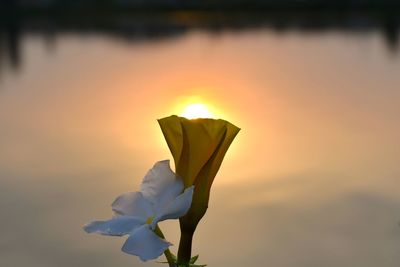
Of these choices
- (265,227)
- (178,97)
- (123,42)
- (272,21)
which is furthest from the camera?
(272,21)

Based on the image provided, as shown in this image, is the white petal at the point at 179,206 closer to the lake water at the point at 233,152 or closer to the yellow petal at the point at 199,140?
the yellow petal at the point at 199,140

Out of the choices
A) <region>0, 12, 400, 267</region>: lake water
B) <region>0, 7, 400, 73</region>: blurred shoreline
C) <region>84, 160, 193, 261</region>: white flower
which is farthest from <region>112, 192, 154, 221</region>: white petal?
<region>0, 7, 400, 73</region>: blurred shoreline

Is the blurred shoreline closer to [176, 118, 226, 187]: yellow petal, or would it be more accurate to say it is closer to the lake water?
the lake water

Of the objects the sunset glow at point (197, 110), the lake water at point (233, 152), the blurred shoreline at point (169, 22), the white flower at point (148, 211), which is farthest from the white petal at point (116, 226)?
the blurred shoreline at point (169, 22)

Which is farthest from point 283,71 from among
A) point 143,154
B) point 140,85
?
point 143,154

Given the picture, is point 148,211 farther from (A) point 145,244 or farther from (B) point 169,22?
(B) point 169,22

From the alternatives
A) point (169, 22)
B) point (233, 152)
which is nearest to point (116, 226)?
point (233, 152)

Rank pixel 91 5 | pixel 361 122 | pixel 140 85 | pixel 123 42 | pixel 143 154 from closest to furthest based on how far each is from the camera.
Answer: pixel 143 154, pixel 361 122, pixel 140 85, pixel 123 42, pixel 91 5

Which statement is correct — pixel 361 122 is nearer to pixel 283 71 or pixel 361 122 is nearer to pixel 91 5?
pixel 283 71
